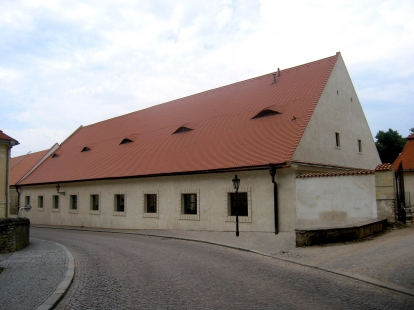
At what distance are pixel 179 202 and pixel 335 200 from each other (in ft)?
27.2

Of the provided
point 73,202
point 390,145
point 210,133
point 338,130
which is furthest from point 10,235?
point 390,145

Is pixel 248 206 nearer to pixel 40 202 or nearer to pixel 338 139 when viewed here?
pixel 338 139

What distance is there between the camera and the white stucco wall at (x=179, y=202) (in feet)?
56.2

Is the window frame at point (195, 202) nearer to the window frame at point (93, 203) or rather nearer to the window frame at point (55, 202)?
the window frame at point (93, 203)

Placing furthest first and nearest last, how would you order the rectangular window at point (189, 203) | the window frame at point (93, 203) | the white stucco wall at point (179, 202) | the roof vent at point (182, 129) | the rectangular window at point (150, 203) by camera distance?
the window frame at point (93, 203), the roof vent at point (182, 129), the rectangular window at point (150, 203), the rectangular window at point (189, 203), the white stucco wall at point (179, 202)

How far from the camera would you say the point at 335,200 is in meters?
15.8

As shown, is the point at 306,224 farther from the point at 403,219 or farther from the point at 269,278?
the point at 269,278

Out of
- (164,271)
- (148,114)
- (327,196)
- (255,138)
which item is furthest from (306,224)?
(148,114)

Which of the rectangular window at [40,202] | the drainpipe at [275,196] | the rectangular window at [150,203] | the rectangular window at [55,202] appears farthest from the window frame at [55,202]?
the drainpipe at [275,196]

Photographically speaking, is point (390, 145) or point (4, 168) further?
point (390, 145)

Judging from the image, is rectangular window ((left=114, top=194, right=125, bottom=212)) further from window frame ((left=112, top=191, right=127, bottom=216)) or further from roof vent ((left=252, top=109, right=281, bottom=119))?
roof vent ((left=252, top=109, right=281, bottom=119))

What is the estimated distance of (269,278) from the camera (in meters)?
8.76

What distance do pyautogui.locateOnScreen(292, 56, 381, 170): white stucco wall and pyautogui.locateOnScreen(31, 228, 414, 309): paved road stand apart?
25.8 feet

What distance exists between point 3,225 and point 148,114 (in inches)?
760
